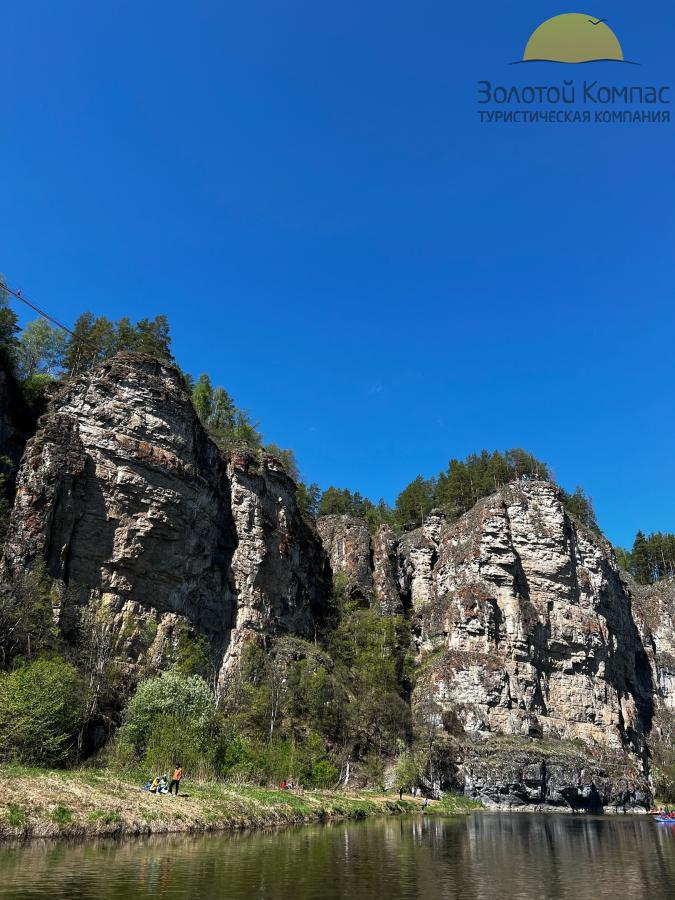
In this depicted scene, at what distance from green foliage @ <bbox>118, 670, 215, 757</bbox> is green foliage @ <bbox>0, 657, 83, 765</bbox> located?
14.6 feet

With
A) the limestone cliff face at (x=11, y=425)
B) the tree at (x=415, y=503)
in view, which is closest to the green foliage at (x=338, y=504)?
the tree at (x=415, y=503)

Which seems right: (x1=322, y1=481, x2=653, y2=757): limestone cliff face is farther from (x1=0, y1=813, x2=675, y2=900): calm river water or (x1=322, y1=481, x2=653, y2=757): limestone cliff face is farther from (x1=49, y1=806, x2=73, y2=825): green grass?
(x1=49, y1=806, x2=73, y2=825): green grass

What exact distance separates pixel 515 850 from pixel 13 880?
77.3ft

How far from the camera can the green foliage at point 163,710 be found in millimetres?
42219

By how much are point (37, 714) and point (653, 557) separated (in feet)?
433

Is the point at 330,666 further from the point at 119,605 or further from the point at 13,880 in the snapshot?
the point at 13,880

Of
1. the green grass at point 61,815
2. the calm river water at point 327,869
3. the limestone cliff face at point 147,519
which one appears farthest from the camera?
the limestone cliff face at point 147,519

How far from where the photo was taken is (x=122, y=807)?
26328 mm

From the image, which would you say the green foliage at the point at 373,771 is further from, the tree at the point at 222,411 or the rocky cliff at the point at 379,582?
the tree at the point at 222,411

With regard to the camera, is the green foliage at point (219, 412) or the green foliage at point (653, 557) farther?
the green foliage at point (653, 557)

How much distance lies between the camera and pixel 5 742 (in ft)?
106

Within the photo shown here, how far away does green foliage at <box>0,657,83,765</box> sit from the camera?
3278 centimetres

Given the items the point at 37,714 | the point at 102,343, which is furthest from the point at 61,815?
the point at 102,343

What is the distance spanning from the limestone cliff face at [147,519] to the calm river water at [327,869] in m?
32.9
